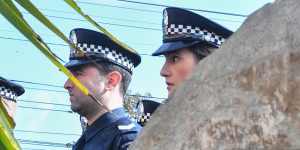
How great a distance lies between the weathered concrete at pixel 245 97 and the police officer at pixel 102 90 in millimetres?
Result: 1463

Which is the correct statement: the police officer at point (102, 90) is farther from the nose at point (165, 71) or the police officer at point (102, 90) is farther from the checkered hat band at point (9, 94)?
the checkered hat band at point (9, 94)

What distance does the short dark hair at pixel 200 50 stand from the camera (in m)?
2.46

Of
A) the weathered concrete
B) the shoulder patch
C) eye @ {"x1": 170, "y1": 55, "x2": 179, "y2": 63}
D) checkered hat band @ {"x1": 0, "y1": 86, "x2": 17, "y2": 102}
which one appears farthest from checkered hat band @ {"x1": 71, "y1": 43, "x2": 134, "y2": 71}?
the weathered concrete

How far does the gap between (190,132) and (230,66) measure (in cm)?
13

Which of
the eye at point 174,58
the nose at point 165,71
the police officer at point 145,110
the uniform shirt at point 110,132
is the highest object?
the eye at point 174,58

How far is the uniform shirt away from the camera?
259cm

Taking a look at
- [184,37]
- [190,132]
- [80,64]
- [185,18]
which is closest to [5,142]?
[190,132]

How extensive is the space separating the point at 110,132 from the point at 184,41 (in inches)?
20.3

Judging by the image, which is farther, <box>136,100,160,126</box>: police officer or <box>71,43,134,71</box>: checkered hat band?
<box>136,100,160,126</box>: police officer

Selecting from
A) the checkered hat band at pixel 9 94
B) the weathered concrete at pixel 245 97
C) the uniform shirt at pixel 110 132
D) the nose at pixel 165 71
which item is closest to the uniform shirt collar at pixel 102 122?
the uniform shirt at pixel 110 132

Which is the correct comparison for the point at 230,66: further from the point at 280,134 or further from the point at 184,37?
the point at 184,37

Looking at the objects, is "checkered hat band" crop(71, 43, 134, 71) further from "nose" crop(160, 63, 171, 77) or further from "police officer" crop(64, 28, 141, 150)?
"nose" crop(160, 63, 171, 77)

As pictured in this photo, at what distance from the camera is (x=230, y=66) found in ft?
3.20

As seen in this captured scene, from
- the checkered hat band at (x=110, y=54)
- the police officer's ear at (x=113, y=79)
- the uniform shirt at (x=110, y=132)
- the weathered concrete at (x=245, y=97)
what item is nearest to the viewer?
the weathered concrete at (x=245, y=97)
